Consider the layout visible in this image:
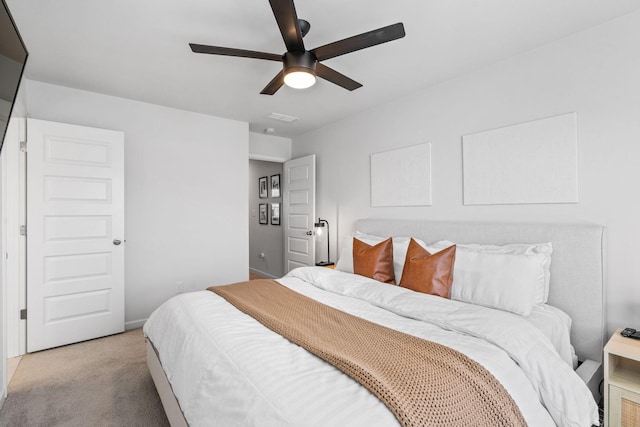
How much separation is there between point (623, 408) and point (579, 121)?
174 centimetres

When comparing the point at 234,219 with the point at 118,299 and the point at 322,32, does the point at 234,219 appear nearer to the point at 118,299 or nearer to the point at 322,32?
the point at 118,299

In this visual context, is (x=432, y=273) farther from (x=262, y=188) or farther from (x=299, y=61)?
(x=262, y=188)

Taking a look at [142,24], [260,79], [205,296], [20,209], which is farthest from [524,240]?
[20,209]

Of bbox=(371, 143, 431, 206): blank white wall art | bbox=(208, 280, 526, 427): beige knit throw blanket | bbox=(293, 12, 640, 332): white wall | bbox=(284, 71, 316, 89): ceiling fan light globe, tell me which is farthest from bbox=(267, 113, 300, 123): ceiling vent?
bbox=(208, 280, 526, 427): beige knit throw blanket

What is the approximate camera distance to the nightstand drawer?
5.24ft

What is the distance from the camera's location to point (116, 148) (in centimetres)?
326

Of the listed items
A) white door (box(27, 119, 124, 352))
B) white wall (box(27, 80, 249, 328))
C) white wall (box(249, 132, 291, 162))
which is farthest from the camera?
white wall (box(249, 132, 291, 162))

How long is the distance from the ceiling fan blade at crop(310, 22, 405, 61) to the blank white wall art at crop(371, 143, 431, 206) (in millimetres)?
1546

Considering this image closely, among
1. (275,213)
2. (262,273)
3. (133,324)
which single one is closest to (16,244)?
(133,324)

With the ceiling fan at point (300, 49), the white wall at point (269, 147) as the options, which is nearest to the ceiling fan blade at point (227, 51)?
the ceiling fan at point (300, 49)

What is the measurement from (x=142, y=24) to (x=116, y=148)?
1582 mm

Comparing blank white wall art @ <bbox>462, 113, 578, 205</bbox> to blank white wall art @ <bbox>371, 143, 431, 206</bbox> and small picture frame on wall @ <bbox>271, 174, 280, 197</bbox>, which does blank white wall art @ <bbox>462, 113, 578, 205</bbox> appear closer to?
blank white wall art @ <bbox>371, 143, 431, 206</bbox>

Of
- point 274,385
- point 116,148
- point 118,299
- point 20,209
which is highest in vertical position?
point 116,148

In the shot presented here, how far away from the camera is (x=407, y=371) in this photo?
4.02 ft
